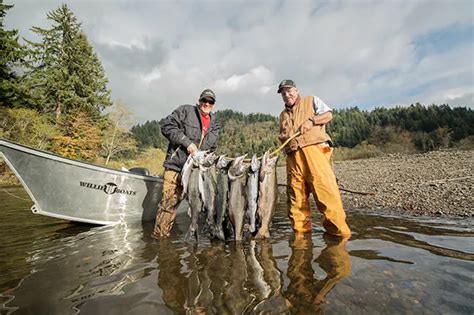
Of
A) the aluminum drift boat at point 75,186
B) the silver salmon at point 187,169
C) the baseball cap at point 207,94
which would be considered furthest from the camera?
the aluminum drift boat at point 75,186

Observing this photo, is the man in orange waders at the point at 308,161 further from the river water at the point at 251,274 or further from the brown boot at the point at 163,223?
the brown boot at the point at 163,223

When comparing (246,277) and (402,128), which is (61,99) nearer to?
(246,277)

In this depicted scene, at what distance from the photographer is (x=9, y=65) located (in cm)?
2711

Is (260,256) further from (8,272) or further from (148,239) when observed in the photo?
(8,272)

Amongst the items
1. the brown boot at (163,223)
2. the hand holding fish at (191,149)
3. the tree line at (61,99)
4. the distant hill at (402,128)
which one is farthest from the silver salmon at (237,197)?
the tree line at (61,99)

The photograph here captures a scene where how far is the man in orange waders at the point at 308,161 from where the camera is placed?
14.6 feet

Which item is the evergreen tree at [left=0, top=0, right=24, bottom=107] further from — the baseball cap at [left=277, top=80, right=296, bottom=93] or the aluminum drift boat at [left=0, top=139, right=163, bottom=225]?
the baseball cap at [left=277, top=80, right=296, bottom=93]

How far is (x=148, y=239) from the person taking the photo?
16.8 feet

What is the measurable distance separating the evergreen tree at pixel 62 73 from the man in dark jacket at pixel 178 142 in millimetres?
28389

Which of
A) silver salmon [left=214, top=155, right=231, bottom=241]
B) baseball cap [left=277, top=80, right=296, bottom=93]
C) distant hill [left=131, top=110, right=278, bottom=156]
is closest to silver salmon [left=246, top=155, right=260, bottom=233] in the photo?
silver salmon [left=214, top=155, right=231, bottom=241]

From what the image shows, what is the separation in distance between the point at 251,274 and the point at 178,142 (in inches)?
107

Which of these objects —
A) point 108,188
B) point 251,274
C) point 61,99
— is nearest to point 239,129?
point 61,99

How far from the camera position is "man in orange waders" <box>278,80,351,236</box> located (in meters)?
4.44

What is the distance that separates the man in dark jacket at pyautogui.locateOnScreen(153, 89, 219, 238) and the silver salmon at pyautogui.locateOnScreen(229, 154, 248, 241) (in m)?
0.99
